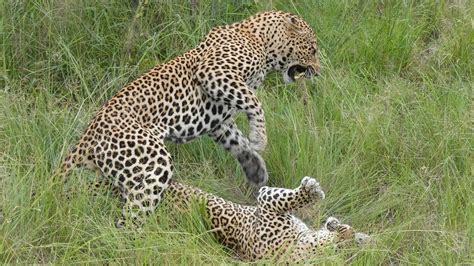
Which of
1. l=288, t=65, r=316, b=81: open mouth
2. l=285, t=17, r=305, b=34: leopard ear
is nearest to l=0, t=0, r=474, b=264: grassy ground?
l=288, t=65, r=316, b=81: open mouth

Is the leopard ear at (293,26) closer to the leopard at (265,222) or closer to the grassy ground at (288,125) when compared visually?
the grassy ground at (288,125)

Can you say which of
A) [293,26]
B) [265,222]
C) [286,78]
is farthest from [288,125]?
[265,222]

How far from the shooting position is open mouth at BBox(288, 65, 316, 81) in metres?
7.64

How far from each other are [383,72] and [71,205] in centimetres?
300

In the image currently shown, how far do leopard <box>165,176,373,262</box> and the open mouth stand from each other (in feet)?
4.25

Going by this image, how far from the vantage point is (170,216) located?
6.36m

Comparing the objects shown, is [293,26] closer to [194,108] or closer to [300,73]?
[300,73]

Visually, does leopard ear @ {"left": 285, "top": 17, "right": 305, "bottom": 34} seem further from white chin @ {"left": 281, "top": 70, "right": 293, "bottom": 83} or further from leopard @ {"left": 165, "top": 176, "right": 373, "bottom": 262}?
leopard @ {"left": 165, "top": 176, "right": 373, "bottom": 262}

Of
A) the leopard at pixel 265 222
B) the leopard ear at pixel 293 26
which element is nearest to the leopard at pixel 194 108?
the leopard ear at pixel 293 26

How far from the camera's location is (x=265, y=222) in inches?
255

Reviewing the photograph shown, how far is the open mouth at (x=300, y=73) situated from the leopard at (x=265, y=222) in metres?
1.29

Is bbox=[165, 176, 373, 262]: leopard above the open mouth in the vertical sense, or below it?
below

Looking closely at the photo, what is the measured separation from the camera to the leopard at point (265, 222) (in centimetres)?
625

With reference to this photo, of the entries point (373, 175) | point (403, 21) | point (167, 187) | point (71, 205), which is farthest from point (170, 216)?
point (403, 21)
